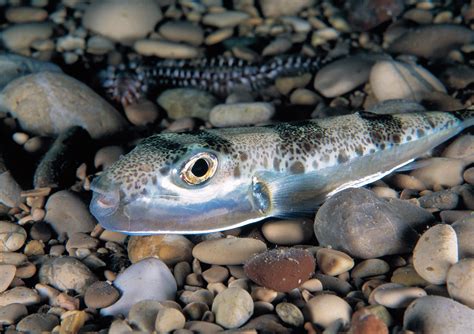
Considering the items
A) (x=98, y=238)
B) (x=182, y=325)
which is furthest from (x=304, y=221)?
(x=98, y=238)

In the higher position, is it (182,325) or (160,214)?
(160,214)

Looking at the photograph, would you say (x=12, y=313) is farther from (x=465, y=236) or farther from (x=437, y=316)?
(x=465, y=236)

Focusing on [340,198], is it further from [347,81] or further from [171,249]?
[347,81]

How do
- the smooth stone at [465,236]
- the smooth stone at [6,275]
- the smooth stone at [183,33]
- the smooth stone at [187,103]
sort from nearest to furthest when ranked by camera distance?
the smooth stone at [465,236] < the smooth stone at [6,275] < the smooth stone at [187,103] < the smooth stone at [183,33]

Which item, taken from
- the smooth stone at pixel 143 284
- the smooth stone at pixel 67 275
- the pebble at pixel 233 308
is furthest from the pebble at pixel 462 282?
the smooth stone at pixel 67 275

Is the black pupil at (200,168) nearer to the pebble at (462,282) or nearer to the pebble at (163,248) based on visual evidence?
the pebble at (163,248)

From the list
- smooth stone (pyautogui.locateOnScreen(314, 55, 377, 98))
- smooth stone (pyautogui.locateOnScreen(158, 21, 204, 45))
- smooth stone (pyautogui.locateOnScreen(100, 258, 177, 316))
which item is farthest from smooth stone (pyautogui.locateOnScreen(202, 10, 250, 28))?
smooth stone (pyautogui.locateOnScreen(100, 258, 177, 316))
